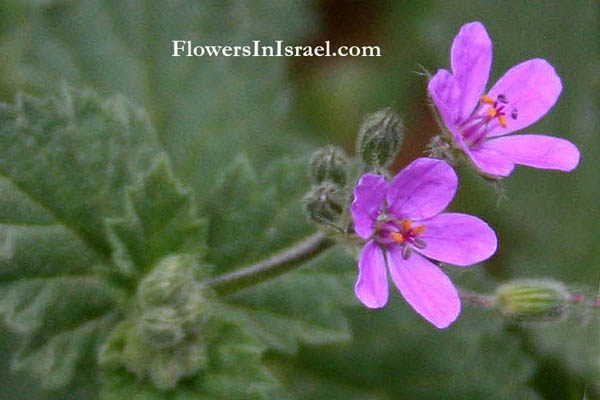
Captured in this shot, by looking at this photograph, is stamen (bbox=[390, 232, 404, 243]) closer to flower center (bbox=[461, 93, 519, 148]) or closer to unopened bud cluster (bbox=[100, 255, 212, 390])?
flower center (bbox=[461, 93, 519, 148])

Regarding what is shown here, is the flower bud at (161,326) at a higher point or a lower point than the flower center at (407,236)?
lower

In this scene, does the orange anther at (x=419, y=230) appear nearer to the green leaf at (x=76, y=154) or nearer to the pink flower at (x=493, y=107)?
the pink flower at (x=493, y=107)

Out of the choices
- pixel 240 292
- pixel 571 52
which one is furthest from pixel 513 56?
pixel 240 292

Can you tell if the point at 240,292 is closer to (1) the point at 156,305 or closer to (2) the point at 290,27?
(1) the point at 156,305

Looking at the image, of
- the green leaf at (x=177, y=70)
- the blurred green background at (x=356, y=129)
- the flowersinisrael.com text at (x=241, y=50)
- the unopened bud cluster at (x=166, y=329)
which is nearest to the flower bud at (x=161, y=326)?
the unopened bud cluster at (x=166, y=329)

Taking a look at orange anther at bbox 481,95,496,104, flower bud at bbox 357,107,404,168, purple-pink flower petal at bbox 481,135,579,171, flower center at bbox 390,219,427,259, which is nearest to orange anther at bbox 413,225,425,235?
flower center at bbox 390,219,427,259

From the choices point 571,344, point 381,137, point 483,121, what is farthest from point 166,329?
point 571,344

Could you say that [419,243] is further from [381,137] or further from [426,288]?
[381,137]
